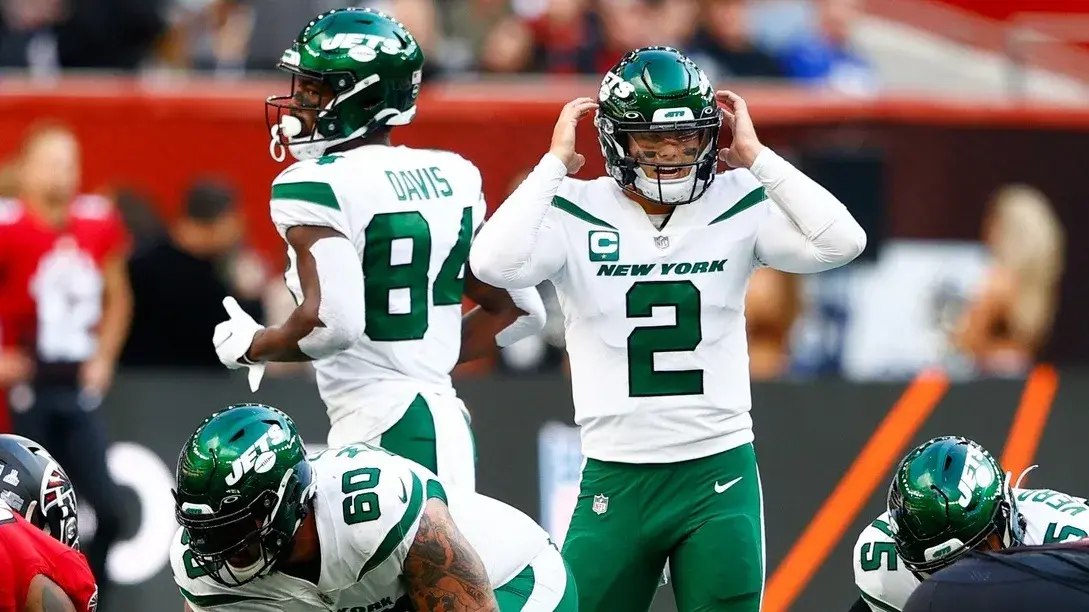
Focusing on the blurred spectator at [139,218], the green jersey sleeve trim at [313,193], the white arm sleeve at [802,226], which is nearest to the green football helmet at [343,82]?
the green jersey sleeve trim at [313,193]

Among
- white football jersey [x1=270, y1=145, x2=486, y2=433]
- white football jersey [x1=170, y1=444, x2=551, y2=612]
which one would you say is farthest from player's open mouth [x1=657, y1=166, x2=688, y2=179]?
white football jersey [x1=170, y1=444, x2=551, y2=612]

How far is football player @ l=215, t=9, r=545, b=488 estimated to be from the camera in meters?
5.76

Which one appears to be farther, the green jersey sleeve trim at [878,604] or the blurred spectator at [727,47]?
the blurred spectator at [727,47]

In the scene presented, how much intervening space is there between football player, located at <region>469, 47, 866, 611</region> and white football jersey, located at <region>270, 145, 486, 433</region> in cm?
28

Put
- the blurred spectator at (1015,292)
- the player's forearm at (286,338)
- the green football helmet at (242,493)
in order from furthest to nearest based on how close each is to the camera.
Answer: the blurred spectator at (1015,292) → the player's forearm at (286,338) → the green football helmet at (242,493)

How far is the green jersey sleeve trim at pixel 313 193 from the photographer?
5773mm

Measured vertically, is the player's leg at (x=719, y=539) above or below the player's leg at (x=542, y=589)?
below

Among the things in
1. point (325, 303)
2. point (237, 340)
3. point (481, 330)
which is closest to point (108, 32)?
point (481, 330)

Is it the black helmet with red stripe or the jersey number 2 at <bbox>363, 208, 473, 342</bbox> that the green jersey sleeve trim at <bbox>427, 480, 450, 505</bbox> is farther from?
the jersey number 2 at <bbox>363, 208, 473, 342</bbox>

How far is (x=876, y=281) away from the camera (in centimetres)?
1178

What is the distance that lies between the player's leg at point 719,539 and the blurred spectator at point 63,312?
3.52 metres

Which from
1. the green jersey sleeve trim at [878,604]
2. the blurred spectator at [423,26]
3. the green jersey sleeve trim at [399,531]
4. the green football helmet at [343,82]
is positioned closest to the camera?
the green jersey sleeve trim at [399,531]

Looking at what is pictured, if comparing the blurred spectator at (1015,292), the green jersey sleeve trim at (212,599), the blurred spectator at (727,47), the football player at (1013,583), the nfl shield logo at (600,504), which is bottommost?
the blurred spectator at (1015,292)

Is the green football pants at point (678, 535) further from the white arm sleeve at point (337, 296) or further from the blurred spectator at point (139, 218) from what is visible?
the blurred spectator at point (139, 218)
